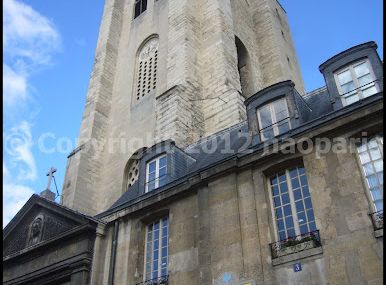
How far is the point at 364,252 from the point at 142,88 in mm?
14679

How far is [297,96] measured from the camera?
9.51 meters

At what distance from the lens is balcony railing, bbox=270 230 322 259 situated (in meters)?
7.17

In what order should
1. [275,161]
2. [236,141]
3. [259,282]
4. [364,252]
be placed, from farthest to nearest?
[236,141] < [275,161] < [259,282] < [364,252]

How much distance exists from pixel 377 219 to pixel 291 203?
157 cm

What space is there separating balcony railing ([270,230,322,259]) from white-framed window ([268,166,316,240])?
0.15 meters

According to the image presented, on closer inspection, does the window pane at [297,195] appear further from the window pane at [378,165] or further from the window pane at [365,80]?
the window pane at [365,80]

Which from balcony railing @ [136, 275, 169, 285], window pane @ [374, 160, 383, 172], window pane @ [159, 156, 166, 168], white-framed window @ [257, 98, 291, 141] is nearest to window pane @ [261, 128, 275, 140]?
white-framed window @ [257, 98, 291, 141]

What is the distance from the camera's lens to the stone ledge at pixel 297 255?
701 cm

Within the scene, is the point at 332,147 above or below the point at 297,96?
below

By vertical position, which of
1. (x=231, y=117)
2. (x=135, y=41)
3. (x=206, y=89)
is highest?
(x=135, y=41)

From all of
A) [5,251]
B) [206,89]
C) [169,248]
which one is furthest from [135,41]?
[169,248]

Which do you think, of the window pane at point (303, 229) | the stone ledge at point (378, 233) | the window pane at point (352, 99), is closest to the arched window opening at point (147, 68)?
the window pane at point (352, 99)

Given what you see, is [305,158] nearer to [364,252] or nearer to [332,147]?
[332,147]

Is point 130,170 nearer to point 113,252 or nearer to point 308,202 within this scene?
point 113,252
